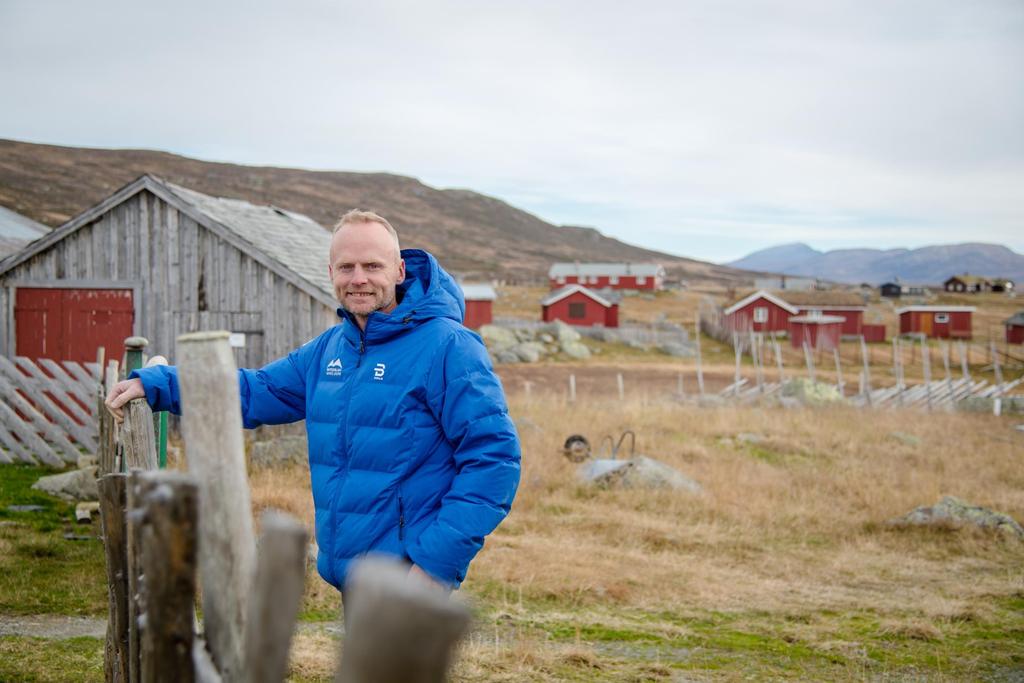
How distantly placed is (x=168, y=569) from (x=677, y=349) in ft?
126

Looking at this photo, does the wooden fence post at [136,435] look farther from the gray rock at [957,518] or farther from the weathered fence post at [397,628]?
the gray rock at [957,518]

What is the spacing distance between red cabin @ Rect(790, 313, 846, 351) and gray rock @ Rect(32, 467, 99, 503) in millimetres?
38802

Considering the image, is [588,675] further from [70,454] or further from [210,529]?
[70,454]

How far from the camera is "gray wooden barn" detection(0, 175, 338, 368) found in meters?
12.7

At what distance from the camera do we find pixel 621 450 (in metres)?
13.3

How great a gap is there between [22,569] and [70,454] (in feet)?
14.8

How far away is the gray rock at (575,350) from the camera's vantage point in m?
36.7

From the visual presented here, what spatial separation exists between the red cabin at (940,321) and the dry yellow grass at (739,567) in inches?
1569

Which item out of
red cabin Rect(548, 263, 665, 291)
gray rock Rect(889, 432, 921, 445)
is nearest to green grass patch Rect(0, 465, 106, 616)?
gray rock Rect(889, 432, 921, 445)

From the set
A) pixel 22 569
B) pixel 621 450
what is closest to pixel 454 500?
pixel 22 569

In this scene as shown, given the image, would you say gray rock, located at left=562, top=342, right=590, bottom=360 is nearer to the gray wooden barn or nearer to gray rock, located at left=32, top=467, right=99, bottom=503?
the gray wooden barn

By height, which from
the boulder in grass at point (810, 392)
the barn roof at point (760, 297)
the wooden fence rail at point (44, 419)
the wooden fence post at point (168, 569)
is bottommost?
the boulder in grass at point (810, 392)

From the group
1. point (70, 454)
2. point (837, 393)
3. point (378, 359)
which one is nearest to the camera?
point (378, 359)

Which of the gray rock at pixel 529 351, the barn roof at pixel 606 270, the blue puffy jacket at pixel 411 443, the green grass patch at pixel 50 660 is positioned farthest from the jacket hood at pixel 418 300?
the barn roof at pixel 606 270
